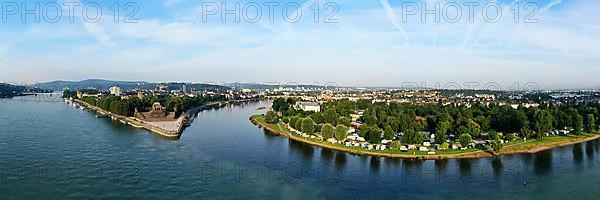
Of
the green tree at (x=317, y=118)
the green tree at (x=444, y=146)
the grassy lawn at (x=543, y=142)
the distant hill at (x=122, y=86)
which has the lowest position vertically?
the grassy lawn at (x=543, y=142)

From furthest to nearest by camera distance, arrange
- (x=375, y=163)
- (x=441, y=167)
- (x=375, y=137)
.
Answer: (x=375, y=137), (x=375, y=163), (x=441, y=167)

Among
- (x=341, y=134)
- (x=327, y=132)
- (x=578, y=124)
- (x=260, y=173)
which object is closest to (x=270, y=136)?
(x=327, y=132)

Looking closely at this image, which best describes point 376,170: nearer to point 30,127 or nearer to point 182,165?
point 182,165

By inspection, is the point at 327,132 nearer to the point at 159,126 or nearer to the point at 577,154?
the point at 577,154

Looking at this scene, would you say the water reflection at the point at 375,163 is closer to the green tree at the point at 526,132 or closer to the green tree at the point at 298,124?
the green tree at the point at 298,124

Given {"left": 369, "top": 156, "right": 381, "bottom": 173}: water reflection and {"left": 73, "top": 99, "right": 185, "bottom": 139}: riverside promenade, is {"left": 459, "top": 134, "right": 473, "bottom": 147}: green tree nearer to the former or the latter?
{"left": 369, "top": 156, "right": 381, "bottom": 173}: water reflection

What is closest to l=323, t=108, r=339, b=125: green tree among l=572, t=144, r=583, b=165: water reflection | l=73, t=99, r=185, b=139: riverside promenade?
l=73, t=99, r=185, b=139: riverside promenade

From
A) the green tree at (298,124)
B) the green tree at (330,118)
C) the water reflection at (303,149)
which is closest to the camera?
the water reflection at (303,149)

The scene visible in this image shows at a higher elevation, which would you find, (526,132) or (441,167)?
(526,132)

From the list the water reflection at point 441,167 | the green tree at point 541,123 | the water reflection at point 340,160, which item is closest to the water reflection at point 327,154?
the water reflection at point 340,160
